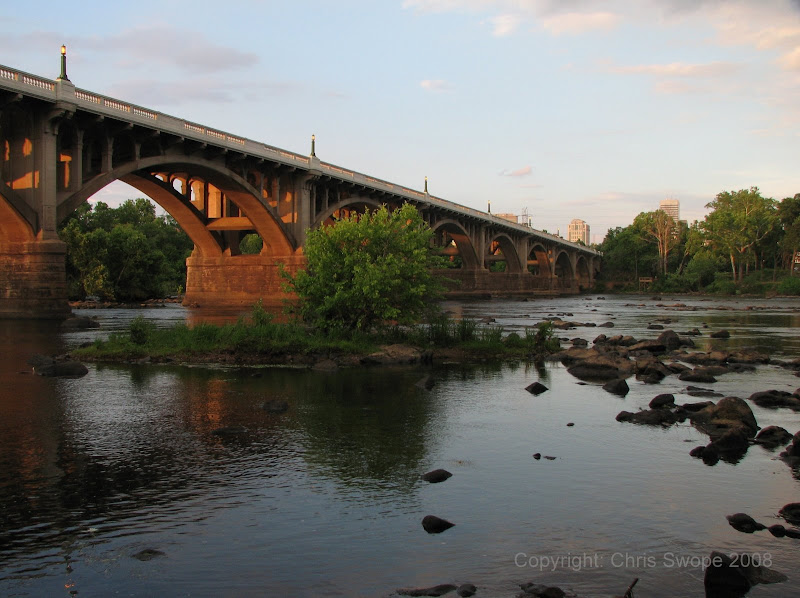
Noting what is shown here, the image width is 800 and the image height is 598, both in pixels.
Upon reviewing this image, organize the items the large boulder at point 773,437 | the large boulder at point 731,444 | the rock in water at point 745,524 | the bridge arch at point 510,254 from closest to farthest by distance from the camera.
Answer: the rock in water at point 745,524, the large boulder at point 731,444, the large boulder at point 773,437, the bridge arch at point 510,254

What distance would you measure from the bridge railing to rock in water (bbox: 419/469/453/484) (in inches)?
1266

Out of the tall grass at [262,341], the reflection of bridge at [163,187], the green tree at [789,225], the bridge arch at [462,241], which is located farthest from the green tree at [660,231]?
the tall grass at [262,341]

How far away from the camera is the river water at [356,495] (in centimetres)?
811

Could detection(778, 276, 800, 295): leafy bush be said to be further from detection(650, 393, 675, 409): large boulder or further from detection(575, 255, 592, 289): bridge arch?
detection(650, 393, 675, 409): large boulder

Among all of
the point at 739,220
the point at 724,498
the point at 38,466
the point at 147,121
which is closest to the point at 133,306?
the point at 147,121

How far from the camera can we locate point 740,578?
311 inches

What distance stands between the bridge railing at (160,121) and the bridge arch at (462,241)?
704 inches

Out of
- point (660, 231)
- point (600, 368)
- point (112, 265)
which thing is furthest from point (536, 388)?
point (660, 231)

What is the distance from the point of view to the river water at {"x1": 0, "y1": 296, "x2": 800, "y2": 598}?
811 centimetres

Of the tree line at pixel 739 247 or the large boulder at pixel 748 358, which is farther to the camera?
the tree line at pixel 739 247

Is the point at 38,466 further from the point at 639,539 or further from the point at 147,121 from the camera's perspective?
the point at 147,121

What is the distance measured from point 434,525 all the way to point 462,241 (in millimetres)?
95418

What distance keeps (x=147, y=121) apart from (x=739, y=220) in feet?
316

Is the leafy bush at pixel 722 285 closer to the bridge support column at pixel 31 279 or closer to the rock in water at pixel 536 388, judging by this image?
the bridge support column at pixel 31 279
